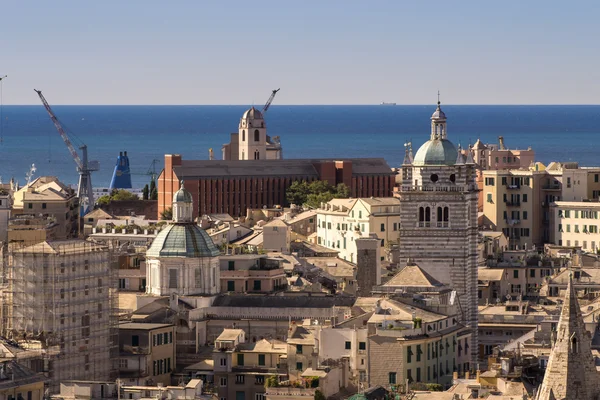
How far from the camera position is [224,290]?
9506cm

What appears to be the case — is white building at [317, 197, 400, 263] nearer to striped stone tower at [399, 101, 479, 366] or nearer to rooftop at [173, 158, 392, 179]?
striped stone tower at [399, 101, 479, 366]

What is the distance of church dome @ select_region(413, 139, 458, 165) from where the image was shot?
304 ft

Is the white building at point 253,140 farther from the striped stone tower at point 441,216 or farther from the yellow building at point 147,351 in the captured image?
the yellow building at point 147,351

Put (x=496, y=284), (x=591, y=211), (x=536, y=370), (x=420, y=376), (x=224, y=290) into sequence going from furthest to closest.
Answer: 1. (x=591, y=211)
2. (x=496, y=284)
3. (x=224, y=290)
4. (x=420, y=376)
5. (x=536, y=370)

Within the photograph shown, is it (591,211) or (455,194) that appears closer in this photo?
(455,194)

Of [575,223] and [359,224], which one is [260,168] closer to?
[575,223]

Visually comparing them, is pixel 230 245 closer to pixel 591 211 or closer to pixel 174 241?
pixel 174 241

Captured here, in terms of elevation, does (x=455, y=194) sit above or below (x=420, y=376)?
above

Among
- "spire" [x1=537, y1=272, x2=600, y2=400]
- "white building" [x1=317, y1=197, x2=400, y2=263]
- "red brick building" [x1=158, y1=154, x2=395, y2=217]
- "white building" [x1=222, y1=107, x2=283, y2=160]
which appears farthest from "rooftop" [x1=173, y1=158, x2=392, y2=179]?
"spire" [x1=537, y1=272, x2=600, y2=400]

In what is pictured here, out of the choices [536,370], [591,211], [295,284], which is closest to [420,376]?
[536,370]

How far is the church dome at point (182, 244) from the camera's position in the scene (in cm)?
9100

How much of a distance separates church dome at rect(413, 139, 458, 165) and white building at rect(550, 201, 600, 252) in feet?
123

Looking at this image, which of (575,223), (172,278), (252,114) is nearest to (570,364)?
(172,278)

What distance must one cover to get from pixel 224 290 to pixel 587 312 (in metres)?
15.1
